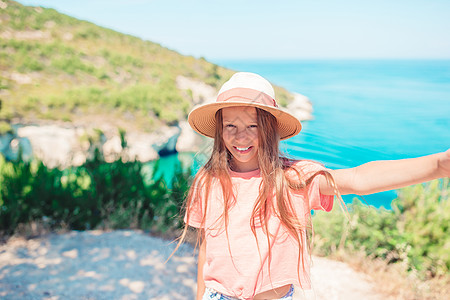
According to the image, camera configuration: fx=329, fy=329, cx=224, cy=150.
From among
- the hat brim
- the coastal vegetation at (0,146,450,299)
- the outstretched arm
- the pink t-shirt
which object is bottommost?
the coastal vegetation at (0,146,450,299)

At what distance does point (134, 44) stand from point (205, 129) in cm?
4562

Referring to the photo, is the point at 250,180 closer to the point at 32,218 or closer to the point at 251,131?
the point at 251,131

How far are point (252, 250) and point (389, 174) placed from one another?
57 centimetres

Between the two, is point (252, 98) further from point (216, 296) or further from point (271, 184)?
point (216, 296)

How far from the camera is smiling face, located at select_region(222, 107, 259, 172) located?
4.37 feet

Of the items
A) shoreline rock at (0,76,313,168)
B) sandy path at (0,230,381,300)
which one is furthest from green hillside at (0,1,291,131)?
sandy path at (0,230,381,300)

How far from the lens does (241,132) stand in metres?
1.34

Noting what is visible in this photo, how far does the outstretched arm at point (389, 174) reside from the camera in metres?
0.93

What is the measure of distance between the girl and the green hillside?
20149 millimetres

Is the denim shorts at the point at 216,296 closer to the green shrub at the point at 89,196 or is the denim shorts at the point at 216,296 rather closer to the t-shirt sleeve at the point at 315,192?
the t-shirt sleeve at the point at 315,192

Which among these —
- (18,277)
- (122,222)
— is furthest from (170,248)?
(18,277)

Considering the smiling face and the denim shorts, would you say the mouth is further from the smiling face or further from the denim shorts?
the denim shorts

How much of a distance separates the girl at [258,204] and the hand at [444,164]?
32cm

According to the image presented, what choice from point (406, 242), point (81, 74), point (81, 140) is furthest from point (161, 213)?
point (81, 74)
